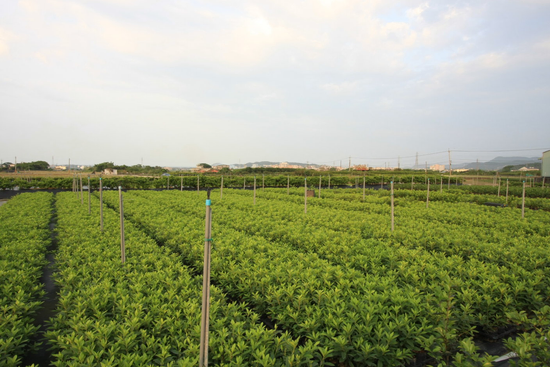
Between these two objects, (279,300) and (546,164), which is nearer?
(279,300)

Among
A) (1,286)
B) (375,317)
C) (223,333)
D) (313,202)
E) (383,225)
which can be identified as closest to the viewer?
(223,333)

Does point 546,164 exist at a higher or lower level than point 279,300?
higher

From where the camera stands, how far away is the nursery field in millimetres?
2922

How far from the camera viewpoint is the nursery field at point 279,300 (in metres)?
2.92

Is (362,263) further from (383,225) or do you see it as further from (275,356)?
(383,225)

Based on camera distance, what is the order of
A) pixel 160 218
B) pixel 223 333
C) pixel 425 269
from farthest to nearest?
pixel 160 218 < pixel 425 269 < pixel 223 333

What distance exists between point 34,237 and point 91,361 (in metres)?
6.35

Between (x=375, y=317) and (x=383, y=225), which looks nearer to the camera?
(x=375, y=317)

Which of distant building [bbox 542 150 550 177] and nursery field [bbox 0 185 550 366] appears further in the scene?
distant building [bbox 542 150 550 177]

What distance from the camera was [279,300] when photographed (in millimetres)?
3904

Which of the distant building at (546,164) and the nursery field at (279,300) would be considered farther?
the distant building at (546,164)

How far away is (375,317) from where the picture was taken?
332 cm

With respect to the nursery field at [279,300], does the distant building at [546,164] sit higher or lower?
higher

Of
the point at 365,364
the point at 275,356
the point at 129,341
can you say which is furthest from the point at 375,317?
the point at 129,341
